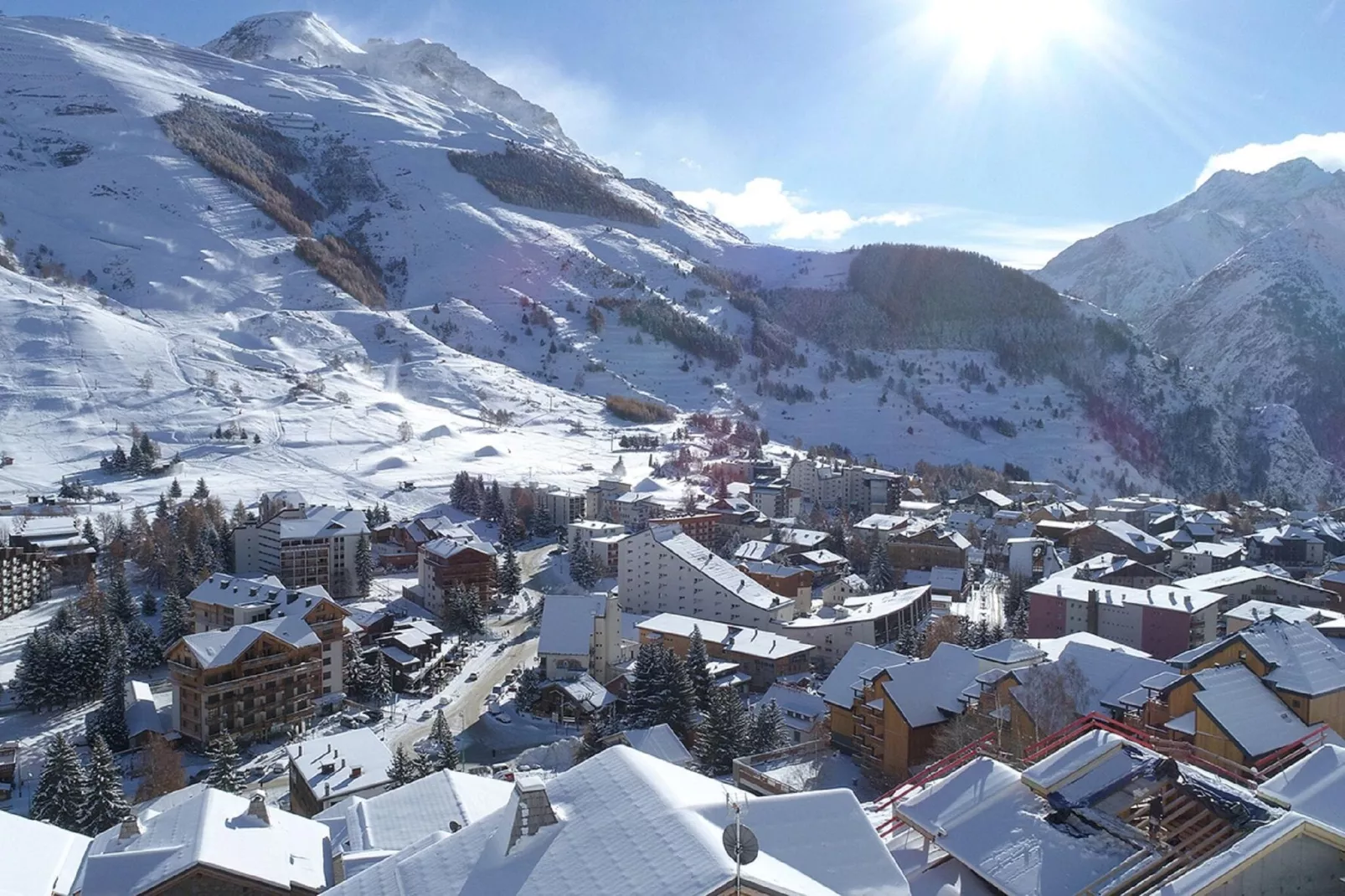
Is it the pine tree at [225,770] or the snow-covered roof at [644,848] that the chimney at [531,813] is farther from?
the pine tree at [225,770]

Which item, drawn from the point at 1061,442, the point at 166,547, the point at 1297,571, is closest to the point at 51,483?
the point at 166,547

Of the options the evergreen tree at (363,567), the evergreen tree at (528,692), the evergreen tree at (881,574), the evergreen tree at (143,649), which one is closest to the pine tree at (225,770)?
the evergreen tree at (528,692)

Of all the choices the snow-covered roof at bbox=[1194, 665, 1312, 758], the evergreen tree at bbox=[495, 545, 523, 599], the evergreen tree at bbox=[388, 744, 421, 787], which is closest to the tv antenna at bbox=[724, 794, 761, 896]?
the snow-covered roof at bbox=[1194, 665, 1312, 758]

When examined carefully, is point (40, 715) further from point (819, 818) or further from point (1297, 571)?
point (1297, 571)

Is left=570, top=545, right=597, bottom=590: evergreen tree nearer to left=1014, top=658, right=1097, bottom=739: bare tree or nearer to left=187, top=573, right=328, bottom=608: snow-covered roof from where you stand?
left=187, top=573, right=328, bottom=608: snow-covered roof


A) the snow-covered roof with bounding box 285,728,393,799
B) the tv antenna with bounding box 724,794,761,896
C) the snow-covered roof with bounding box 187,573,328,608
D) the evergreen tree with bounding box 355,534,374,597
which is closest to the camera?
the tv antenna with bounding box 724,794,761,896

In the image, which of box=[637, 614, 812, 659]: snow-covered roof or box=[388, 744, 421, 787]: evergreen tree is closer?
box=[388, 744, 421, 787]: evergreen tree

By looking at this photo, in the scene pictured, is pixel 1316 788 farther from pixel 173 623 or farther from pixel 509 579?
pixel 509 579
